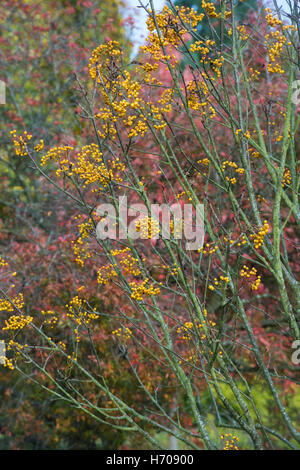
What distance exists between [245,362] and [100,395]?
2322mm

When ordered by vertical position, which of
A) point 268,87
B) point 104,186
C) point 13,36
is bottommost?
point 104,186

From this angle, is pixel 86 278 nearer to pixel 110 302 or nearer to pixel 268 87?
pixel 110 302

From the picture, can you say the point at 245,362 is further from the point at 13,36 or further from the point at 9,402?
the point at 13,36

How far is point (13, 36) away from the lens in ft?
31.8

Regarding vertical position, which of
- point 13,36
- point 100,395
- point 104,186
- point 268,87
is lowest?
point 100,395

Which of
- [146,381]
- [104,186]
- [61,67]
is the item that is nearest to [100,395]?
[146,381]

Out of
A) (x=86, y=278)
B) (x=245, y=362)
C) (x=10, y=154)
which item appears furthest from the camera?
(x=10, y=154)

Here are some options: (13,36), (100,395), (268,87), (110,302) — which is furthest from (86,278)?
(13,36)

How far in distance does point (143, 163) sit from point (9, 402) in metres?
4.03

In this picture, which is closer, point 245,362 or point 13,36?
point 245,362
